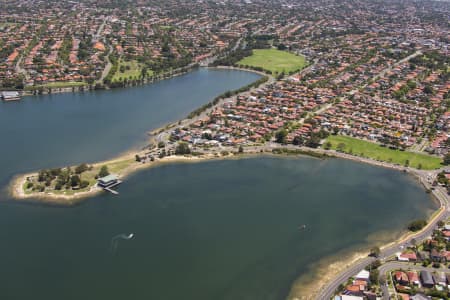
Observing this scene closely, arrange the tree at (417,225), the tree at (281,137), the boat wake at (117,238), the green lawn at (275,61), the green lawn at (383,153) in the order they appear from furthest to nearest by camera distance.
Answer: the green lawn at (275,61), the tree at (281,137), the green lawn at (383,153), the tree at (417,225), the boat wake at (117,238)

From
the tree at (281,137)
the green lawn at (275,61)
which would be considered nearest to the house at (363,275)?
the tree at (281,137)

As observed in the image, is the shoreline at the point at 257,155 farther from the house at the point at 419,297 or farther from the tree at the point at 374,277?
the house at the point at 419,297

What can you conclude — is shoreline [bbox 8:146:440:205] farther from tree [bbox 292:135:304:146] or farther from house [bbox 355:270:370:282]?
house [bbox 355:270:370:282]

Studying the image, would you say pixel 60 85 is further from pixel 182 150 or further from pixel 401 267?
pixel 401 267

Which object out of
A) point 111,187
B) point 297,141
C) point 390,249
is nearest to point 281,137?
point 297,141

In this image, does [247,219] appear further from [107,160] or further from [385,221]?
[107,160]

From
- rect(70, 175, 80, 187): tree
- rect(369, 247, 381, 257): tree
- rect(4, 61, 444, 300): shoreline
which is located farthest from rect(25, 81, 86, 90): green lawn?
rect(369, 247, 381, 257): tree
